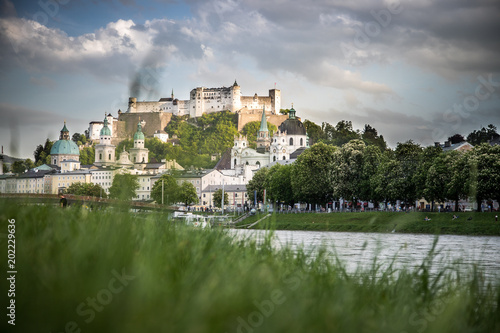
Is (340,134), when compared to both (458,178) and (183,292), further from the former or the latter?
(183,292)

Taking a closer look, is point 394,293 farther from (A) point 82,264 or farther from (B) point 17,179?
(B) point 17,179

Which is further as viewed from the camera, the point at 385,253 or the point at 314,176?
the point at 314,176

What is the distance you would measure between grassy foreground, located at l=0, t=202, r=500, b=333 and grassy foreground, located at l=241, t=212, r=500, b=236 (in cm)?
2888

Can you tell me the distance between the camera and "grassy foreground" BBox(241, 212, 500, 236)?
49.1 meters

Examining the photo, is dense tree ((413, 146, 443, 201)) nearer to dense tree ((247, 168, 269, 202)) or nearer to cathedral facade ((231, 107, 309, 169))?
dense tree ((247, 168, 269, 202))

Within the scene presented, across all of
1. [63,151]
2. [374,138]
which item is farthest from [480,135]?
[63,151]

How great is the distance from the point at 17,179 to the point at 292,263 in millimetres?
3978

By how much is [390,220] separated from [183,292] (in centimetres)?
4463

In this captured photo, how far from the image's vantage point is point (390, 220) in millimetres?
49094

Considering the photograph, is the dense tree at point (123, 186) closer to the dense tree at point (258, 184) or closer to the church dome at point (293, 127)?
the dense tree at point (258, 184)

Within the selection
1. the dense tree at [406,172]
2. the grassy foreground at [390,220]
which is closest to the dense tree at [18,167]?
the grassy foreground at [390,220]

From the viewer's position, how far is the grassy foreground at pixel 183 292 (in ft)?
16.7

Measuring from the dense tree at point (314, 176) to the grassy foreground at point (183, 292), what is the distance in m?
73.1

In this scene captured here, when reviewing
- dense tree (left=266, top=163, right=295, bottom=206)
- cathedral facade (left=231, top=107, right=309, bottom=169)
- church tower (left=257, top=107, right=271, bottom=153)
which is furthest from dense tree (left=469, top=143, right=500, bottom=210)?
church tower (left=257, top=107, right=271, bottom=153)
